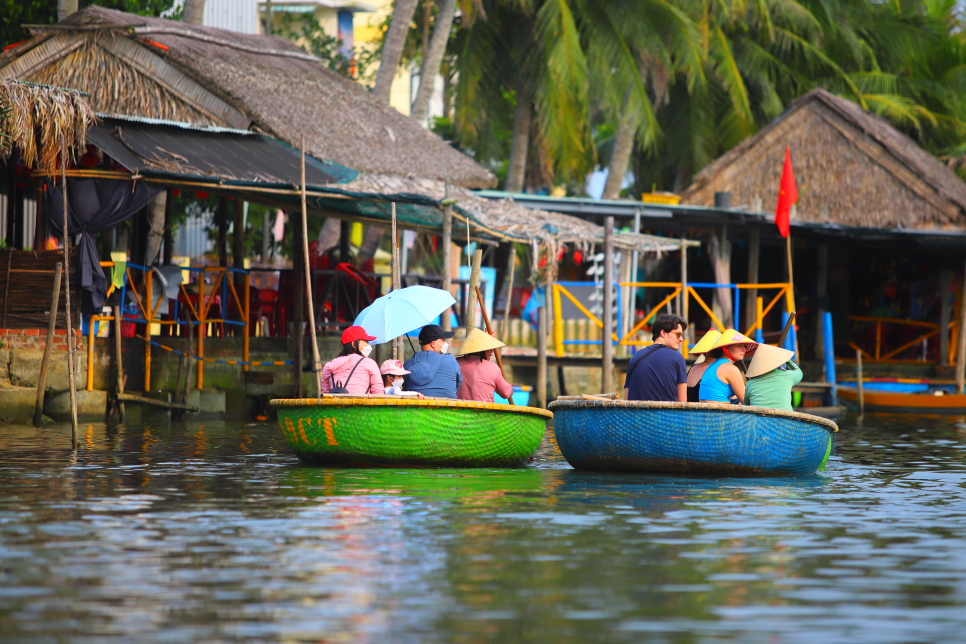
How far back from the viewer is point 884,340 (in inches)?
1083

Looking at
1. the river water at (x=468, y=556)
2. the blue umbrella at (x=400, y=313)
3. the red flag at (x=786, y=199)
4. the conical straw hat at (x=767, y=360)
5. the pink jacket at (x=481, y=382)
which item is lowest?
the river water at (x=468, y=556)

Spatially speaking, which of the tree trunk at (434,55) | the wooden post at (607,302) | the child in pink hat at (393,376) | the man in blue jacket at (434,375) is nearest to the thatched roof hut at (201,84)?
the wooden post at (607,302)

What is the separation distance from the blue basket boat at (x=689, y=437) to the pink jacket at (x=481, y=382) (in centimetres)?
108

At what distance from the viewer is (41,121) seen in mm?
15203

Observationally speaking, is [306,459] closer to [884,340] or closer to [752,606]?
[752,606]

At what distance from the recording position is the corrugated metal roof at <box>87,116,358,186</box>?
16.2 metres

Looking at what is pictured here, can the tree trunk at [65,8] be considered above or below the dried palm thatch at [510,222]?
above

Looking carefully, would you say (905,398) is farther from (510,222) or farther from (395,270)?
(395,270)

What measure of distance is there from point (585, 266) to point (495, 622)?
2253 centimetres

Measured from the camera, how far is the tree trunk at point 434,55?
24.8 m

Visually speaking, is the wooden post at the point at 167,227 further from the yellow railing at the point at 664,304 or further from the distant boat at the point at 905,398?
the distant boat at the point at 905,398

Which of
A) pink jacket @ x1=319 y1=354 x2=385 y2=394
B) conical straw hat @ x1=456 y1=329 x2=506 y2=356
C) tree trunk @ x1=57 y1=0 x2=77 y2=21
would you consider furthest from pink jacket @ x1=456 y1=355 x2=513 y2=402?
tree trunk @ x1=57 y1=0 x2=77 y2=21

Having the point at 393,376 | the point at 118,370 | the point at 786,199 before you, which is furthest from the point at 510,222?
the point at 393,376

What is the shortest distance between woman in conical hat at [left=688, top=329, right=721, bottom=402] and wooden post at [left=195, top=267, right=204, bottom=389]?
738 centimetres
